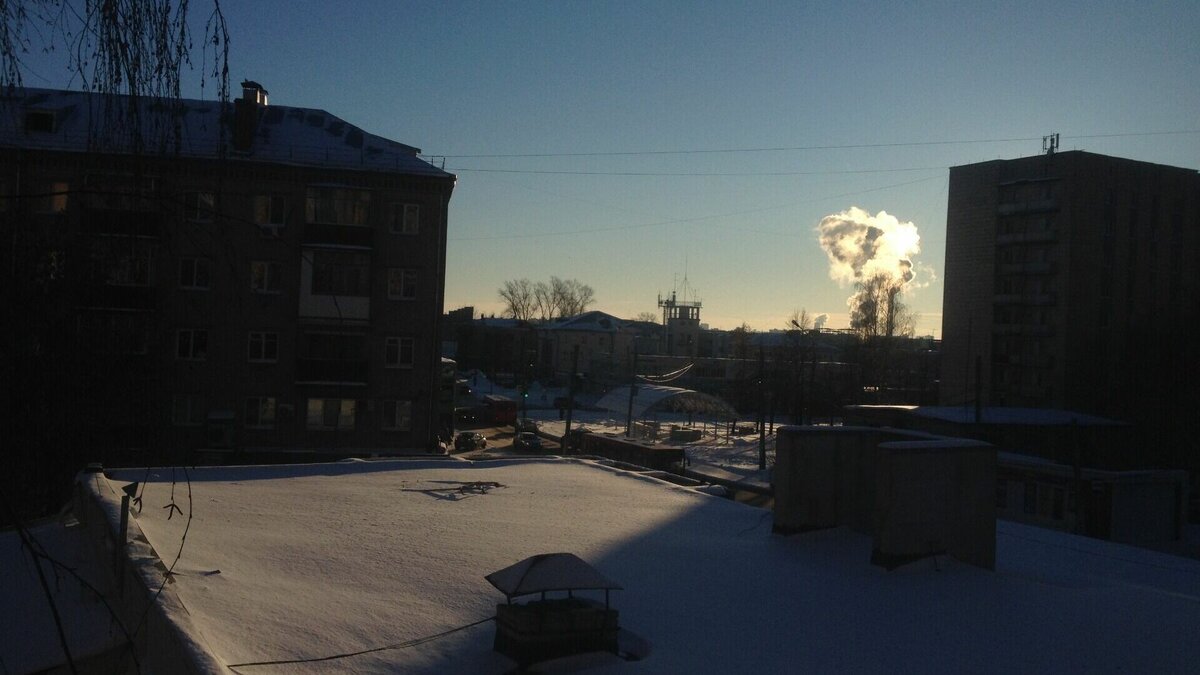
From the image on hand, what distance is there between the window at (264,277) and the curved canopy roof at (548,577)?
2417 cm

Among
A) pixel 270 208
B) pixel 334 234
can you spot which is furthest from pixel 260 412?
pixel 270 208

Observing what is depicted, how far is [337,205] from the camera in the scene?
1116 inches

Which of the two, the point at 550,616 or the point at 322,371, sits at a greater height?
the point at 322,371

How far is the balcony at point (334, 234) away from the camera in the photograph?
2819 centimetres

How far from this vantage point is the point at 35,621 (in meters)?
7.30

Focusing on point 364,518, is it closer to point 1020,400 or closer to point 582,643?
point 582,643

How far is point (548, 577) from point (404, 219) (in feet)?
78.3

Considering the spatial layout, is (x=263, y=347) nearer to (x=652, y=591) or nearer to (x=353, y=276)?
(x=353, y=276)

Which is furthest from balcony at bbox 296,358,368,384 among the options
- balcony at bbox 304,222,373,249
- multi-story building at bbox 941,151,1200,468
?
multi-story building at bbox 941,151,1200,468

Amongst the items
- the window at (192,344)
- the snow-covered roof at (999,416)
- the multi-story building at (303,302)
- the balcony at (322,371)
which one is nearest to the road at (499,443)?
the multi-story building at (303,302)

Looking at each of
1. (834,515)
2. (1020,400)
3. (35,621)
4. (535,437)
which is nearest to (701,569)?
(834,515)

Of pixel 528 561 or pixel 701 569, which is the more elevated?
pixel 528 561

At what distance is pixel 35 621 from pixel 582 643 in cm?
453

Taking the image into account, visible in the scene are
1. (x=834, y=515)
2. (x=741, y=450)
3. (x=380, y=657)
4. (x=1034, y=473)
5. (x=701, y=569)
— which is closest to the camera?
(x=380, y=657)
